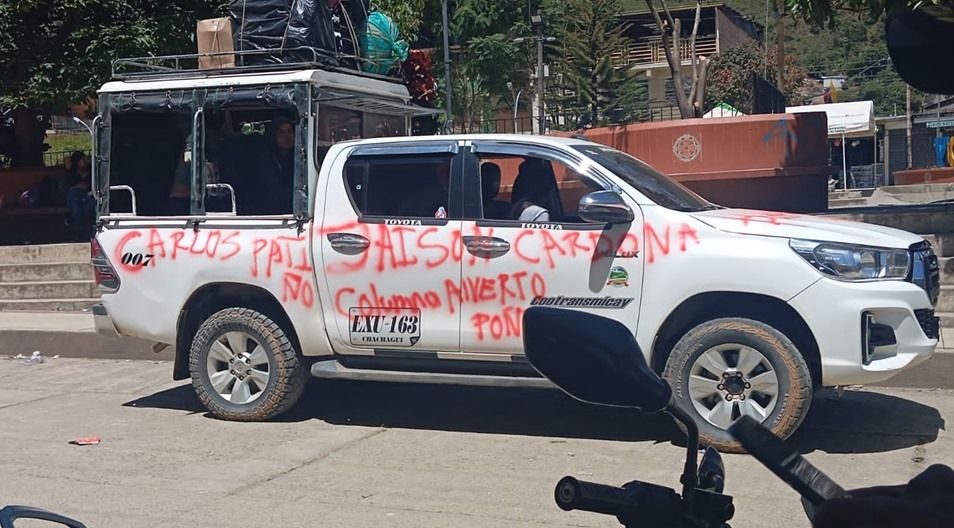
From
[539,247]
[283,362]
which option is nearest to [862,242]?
[539,247]

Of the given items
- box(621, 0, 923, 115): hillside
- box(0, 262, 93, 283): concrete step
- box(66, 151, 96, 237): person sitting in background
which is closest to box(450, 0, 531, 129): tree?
box(66, 151, 96, 237): person sitting in background

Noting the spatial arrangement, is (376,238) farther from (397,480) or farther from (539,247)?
(397,480)

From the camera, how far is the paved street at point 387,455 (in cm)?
582

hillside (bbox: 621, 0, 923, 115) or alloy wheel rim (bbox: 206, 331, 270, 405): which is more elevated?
hillside (bbox: 621, 0, 923, 115)

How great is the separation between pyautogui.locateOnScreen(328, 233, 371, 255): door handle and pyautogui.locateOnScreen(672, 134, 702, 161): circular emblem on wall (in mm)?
6691

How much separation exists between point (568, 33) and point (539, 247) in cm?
2733

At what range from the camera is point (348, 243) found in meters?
7.47

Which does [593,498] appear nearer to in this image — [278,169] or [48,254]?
[278,169]

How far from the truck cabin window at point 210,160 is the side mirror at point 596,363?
6371mm

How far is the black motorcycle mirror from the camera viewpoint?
1.94m

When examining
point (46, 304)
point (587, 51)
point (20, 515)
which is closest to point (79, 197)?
point (46, 304)

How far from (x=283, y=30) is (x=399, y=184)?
2090 millimetres

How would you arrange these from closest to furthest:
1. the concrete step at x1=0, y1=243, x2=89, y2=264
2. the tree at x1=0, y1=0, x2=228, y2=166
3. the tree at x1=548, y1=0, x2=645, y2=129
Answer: the concrete step at x1=0, y1=243, x2=89, y2=264 < the tree at x1=0, y1=0, x2=228, y2=166 < the tree at x1=548, y1=0, x2=645, y2=129

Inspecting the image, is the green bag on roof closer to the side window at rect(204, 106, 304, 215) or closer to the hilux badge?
the side window at rect(204, 106, 304, 215)
